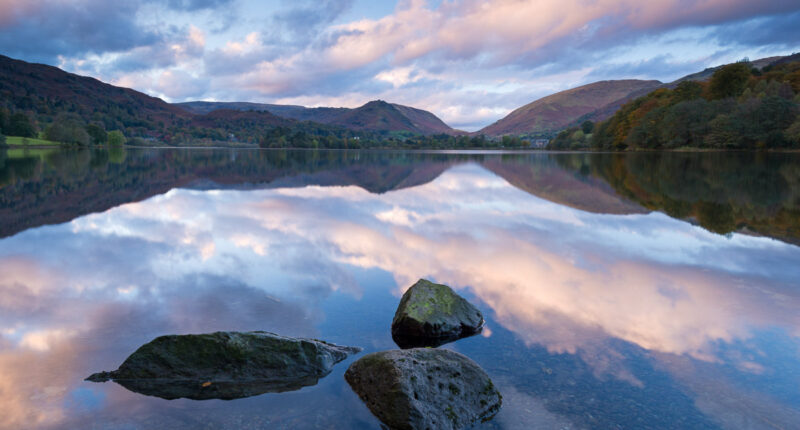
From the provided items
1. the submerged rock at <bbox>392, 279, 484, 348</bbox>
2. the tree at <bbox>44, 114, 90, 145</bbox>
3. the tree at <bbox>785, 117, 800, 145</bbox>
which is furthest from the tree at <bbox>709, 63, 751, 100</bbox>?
the tree at <bbox>44, 114, 90, 145</bbox>

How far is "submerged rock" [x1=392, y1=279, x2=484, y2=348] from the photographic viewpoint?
695cm

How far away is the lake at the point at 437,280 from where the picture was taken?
5.12m

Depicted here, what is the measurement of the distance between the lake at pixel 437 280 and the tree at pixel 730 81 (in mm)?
112741

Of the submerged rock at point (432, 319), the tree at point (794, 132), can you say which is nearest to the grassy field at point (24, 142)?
the submerged rock at point (432, 319)

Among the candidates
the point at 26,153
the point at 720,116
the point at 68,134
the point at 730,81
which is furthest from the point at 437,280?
the point at 68,134

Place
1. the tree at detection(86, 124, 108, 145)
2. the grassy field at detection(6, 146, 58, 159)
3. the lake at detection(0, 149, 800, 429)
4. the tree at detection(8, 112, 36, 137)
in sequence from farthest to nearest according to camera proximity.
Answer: the tree at detection(86, 124, 108, 145) → the tree at detection(8, 112, 36, 137) → the grassy field at detection(6, 146, 58, 159) → the lake at detection(0, 149, 800, 429)

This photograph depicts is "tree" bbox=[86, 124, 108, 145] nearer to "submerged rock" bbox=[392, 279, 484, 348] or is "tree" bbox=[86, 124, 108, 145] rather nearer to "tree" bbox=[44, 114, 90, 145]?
"tree" bbox=[44, 114, 90, 145]

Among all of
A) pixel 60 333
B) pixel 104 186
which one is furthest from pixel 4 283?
pixel 104 186

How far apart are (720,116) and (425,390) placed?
97.9 m

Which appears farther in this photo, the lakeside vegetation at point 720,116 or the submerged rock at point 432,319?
the lakeside vegetation at point 720,116

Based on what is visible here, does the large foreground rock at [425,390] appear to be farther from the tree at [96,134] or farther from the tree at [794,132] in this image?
the tree at [96,134]

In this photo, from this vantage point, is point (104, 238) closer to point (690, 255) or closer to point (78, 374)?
point (78, 374)

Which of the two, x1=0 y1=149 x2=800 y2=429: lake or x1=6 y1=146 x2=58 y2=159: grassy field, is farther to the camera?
x1=6 y1=146 x2=58 y2=159: grassy field

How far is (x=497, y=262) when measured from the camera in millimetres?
11125
